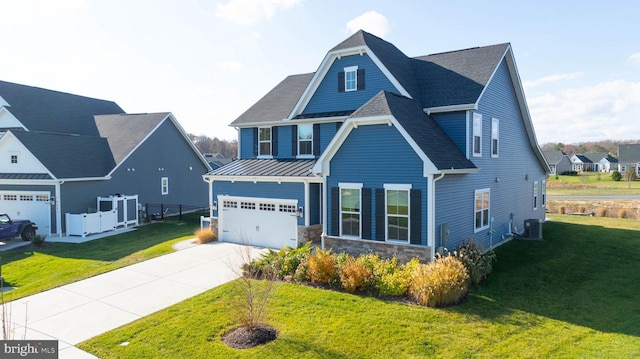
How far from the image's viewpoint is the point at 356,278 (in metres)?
11.5

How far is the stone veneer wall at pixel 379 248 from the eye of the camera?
42.3ft

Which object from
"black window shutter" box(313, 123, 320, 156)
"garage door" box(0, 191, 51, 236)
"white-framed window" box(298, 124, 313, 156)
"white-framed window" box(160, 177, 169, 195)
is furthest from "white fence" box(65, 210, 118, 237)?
"black window shutter" box(313, 123, 320, 156)

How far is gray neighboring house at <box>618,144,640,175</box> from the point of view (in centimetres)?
8362

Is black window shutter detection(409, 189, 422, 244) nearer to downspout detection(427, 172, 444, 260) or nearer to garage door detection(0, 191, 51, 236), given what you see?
downspout detection(427, 172, 444, 260)

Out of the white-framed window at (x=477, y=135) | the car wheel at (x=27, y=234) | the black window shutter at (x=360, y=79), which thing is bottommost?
the car wheel at (x=27, y=234)

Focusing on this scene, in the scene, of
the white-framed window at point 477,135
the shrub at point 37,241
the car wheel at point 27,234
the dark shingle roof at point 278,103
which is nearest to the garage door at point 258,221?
the dark shingle roof at point 278,103

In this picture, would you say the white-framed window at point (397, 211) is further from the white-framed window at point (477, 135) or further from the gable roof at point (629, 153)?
the gable roof at point (629, 153)

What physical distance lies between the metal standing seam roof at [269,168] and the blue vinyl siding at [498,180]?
18.9ft

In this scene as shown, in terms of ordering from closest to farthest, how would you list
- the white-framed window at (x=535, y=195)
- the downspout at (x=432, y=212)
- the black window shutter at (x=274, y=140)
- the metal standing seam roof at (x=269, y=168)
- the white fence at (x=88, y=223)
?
the downspout at (x=432, y=212), the metal standing seam roof at (x=269, y=168), the black window shutter at (x=274, y=140), the white fence at (x=88, y=223), the white-framed window at (x=535, y=195)

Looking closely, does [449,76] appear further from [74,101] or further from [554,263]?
[74,101]

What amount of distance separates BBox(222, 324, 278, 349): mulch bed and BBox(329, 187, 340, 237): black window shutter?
18.3 ft

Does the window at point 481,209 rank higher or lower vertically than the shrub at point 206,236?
higher

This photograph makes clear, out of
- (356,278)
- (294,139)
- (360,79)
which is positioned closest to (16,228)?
(294,139)

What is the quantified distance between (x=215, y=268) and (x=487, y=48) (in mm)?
14616
